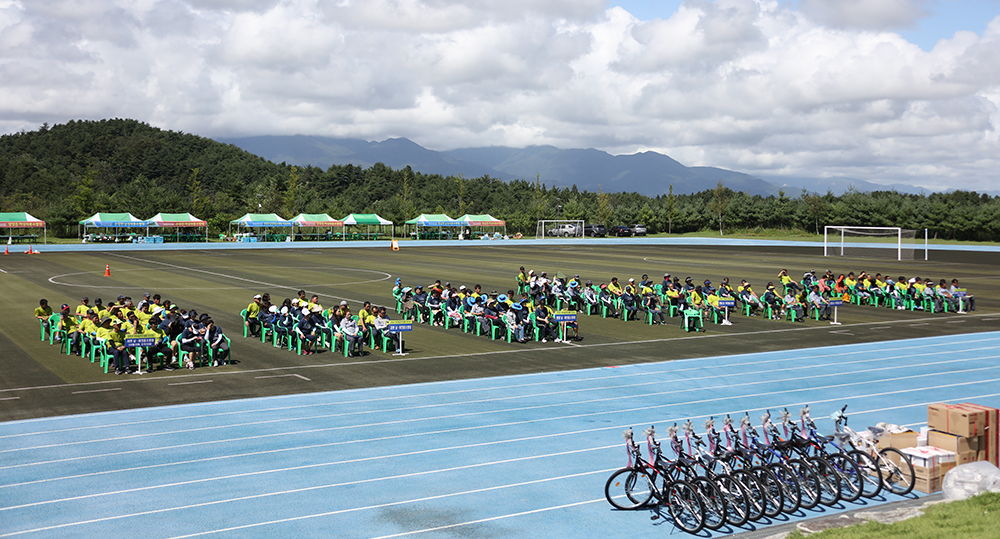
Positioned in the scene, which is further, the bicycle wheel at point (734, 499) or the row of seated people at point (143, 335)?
the row of seated people at point (143, 335)

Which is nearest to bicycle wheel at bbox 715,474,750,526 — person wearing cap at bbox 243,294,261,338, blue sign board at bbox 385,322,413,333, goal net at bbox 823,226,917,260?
blue sign board at bbox 385,322,413,333

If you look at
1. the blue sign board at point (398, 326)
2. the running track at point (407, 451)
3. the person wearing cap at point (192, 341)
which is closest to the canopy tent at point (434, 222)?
the blue sign board at point (398, 326)

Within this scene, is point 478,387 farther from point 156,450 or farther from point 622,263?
point 622,263

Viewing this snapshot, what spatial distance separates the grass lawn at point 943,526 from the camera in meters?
7.63

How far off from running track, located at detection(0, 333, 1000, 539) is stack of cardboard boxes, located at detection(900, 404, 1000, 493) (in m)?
1.23

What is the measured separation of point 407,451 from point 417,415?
210 cm

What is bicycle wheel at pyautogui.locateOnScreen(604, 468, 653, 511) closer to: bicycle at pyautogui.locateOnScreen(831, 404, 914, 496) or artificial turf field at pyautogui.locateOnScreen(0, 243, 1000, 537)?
artificial turf field at pyautogui.locateOnScreen(0, 243, 1000, 537)

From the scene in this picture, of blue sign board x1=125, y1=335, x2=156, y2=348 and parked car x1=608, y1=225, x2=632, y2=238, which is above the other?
parked car x1=608, y1=225, x2=632, y2=238

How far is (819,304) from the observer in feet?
85.5

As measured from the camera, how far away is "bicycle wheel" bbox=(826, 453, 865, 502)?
31.0 ft

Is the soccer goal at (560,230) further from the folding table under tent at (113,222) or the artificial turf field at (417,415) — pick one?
the artificial turf field at (417,415)

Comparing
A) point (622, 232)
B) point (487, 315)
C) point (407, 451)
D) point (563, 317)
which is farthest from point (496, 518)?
point (622, 232)

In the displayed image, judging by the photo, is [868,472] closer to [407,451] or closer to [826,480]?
[826,480]

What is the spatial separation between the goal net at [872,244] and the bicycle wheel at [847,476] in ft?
182
